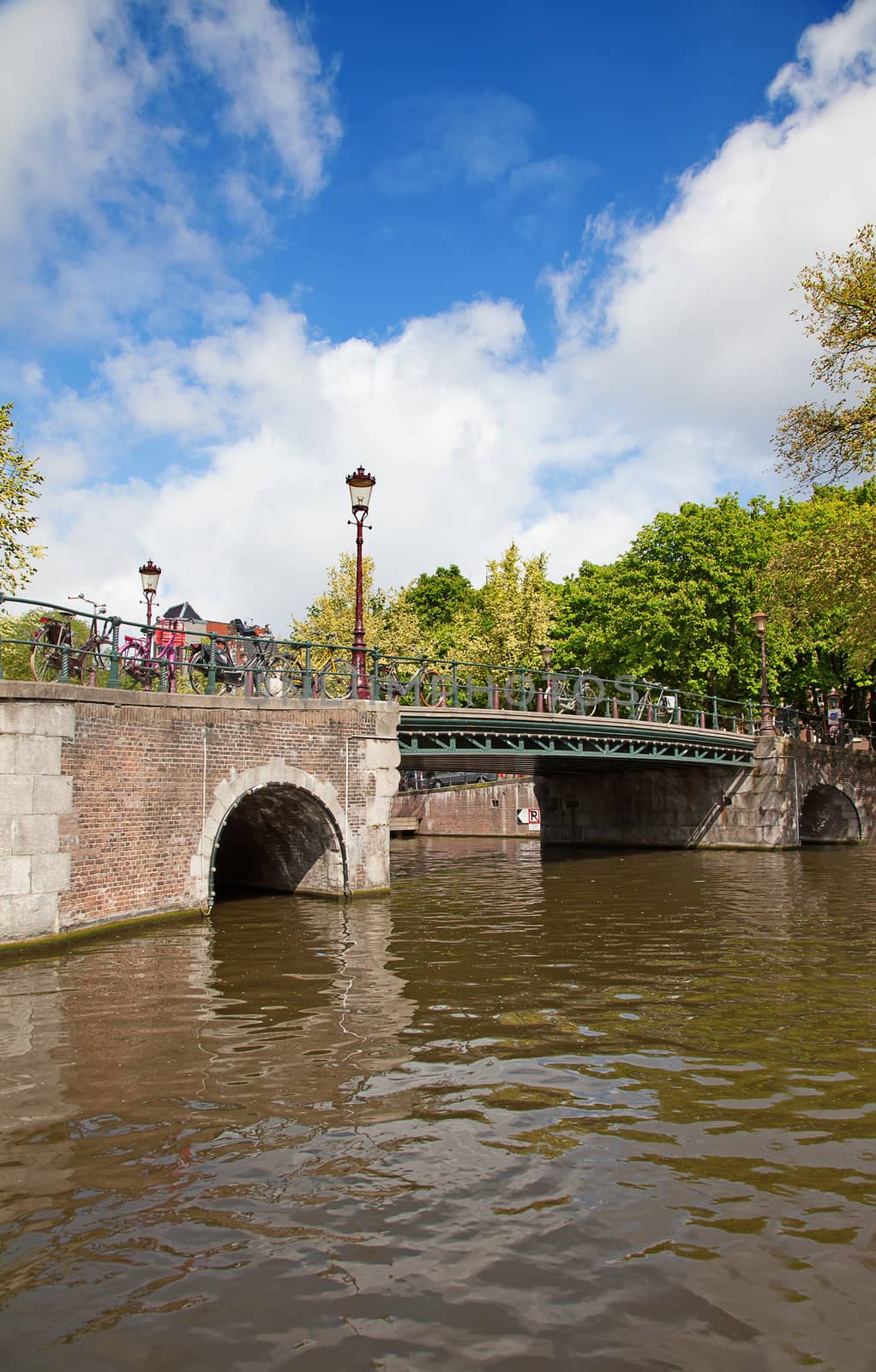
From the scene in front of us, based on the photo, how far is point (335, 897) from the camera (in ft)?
56.1

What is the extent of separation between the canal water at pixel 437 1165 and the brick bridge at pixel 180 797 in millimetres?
1808

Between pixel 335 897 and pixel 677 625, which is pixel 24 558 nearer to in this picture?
pixel 335 897

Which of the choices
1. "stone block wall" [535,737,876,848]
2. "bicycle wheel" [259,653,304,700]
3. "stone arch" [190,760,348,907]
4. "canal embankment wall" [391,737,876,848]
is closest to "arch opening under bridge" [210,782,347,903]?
"stone arch" [190,760,348,907]

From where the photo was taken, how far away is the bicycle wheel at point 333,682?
16594mm

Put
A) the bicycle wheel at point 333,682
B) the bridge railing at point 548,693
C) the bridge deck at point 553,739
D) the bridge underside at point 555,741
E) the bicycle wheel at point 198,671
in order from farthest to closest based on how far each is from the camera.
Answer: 1. the bridge underside at point 555,741
2. the bridge deck at point 553,739
3. the bridge railing at point 548,693
4. the bicycle wheel at point 333,682
5. the bicycle wheel at point 198,671

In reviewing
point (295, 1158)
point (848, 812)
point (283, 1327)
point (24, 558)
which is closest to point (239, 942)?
point (295, 1158)

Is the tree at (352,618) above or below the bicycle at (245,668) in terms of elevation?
above

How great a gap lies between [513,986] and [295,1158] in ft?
15.5

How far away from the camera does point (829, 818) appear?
35.5 meters

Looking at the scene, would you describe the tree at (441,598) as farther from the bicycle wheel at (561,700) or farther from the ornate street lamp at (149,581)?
the ornate street lamp at (149,581)

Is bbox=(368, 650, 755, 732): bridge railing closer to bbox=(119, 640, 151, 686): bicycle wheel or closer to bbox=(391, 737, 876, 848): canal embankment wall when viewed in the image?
bbox=(391, 737, 876, 848): canal embankment wall

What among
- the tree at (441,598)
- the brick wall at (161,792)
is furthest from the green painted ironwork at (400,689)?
the tree at (441,598)

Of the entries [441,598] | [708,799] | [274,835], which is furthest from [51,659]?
[441,598]

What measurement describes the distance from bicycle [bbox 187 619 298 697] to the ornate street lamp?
3.83 m
